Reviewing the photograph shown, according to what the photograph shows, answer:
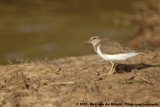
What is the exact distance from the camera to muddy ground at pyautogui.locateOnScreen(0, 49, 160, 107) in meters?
6.40

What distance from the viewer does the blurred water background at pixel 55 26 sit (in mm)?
15125

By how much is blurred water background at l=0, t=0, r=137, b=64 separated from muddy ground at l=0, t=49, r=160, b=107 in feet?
17.2

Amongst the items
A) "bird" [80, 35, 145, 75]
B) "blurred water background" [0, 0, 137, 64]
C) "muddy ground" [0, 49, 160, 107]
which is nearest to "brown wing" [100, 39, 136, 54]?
"bird" [80, 35, 145, 75]

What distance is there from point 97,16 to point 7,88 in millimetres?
12187

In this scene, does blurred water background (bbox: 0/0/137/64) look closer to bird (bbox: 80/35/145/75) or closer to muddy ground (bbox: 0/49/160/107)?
muddy ground (bbox: 0/49/160/107)

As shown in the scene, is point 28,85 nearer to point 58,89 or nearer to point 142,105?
point 58,89

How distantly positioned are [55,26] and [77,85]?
35.2 ft

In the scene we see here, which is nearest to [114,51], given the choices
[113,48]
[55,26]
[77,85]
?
[113,48]

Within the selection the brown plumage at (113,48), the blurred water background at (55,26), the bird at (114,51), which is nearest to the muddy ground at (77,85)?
the bird at (114,51)

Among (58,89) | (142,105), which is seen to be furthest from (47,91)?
(142,105)

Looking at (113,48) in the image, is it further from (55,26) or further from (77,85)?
(55,26)

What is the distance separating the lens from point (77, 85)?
6852mm

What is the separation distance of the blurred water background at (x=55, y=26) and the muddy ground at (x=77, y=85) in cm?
524

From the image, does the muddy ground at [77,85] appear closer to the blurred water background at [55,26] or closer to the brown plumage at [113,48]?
the brown plumage at [113,48]
